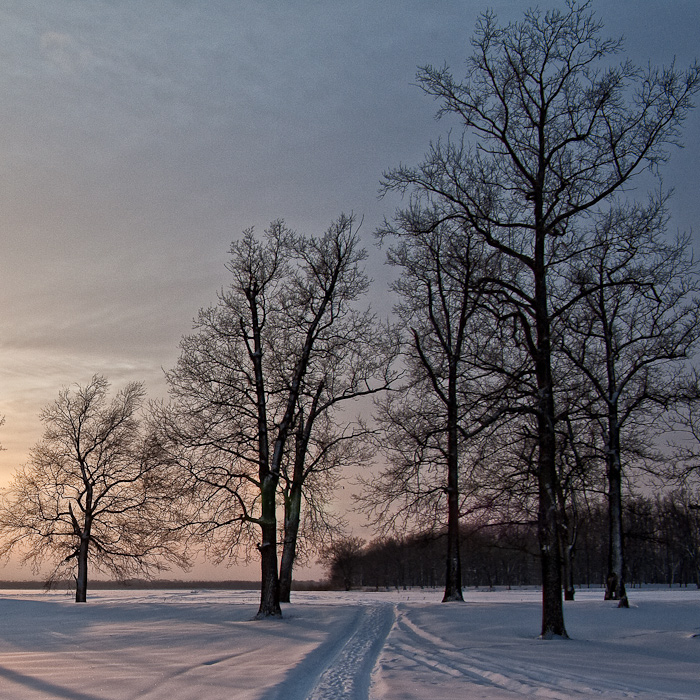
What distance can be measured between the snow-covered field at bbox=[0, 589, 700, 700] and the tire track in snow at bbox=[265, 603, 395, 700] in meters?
0.03

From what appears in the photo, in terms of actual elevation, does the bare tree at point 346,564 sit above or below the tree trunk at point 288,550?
below

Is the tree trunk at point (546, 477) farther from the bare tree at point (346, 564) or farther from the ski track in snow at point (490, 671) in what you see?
the bare tree at point (346, 564)

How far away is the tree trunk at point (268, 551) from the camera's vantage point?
1866 centimetres

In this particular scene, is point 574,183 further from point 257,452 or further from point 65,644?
point 65,644

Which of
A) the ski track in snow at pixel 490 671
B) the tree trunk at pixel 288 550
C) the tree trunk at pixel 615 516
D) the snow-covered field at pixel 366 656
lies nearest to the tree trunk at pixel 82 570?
the snow-covered field at pixel 366 656

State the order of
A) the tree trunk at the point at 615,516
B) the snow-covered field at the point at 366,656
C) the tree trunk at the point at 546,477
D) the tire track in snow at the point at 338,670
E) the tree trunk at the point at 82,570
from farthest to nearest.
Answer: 1. the tree trunk at the point at 82,570
2. the tree trunk at the point at 615,516
3. the tree trunk at the point at 546,477
4. the snow-covered field at the point at 366,656
5. the tire track in snow at the point at 338,670

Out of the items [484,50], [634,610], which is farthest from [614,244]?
[634,610]

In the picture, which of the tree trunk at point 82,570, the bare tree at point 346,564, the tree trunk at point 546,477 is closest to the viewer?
the tree trunk at point 546,477

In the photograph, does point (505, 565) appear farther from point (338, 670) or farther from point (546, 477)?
point (338, 670)

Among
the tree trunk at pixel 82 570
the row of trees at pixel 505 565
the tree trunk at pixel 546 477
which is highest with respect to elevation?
the tree trunk at pixel 546 477

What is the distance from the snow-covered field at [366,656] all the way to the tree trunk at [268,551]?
0.78 metres

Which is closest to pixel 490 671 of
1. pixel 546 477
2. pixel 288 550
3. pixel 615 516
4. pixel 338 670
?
pixel 338 670

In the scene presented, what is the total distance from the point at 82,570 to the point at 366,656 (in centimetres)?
2661

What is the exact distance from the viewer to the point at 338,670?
9219 mm
